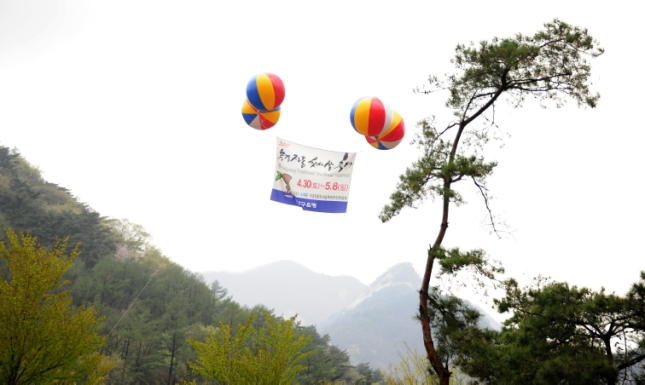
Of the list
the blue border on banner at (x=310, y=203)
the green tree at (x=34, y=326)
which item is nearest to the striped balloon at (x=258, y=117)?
the blue border on banner at (x=310, y=203)

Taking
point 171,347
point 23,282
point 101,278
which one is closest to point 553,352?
point 23,282

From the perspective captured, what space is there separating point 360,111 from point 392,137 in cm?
81

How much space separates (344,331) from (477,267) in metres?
185

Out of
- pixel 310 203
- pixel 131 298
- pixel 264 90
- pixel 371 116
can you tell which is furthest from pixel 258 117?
pixel 131 298

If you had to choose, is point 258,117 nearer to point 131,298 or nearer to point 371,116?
point 371,116

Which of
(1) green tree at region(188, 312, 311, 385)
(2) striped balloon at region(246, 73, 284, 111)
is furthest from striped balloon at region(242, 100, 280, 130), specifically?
(1) green tree at region(188, 312, 311, 385)

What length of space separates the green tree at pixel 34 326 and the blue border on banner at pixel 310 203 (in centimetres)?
448

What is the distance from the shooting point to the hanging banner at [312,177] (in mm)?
6949

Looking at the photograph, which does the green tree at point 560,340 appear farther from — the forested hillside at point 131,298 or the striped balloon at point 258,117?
the forested hillside at point 131,298

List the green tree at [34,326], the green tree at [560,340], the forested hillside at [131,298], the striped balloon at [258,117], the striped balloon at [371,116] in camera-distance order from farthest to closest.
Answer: the forested hillside at [131,298] → the striped balloon at [258,117] → the green tree at [34,326] → the striped balloon at [371,116] → the green tree at [560,340]

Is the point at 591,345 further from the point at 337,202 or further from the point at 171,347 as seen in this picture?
the point at 171,347

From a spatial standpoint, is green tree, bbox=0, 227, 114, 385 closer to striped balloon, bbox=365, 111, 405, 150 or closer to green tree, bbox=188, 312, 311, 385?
green tree, bbox=188, 312, 311, 385

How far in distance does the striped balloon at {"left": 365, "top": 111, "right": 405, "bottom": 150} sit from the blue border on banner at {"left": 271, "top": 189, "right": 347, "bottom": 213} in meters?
1.35

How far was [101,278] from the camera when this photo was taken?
35594 mm
